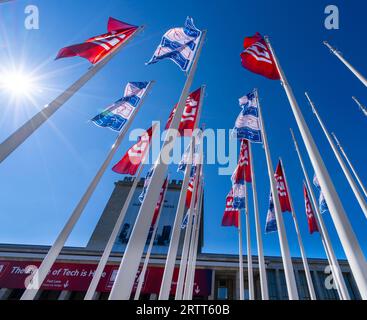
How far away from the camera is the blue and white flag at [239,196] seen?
11729mm

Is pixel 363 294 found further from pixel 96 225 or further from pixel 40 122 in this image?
pixel 96 225

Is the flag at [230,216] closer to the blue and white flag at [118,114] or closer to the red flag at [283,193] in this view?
the red flag at [283,193]

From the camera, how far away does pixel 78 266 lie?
27156 mm

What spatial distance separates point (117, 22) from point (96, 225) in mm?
37247

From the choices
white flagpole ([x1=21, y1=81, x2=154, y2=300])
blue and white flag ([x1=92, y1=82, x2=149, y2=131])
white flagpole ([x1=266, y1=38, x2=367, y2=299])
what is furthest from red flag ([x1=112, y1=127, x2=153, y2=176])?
white flagpole ([x1=266, y1=38, x2=367, y2=299])

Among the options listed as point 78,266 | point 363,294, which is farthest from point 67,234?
point 78,266

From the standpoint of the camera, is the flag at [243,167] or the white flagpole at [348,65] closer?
the white flagpole at [348,65]

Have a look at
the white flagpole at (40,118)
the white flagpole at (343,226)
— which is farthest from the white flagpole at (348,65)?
the white flagpole at (40,118)

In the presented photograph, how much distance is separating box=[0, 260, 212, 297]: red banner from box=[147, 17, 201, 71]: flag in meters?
24.1

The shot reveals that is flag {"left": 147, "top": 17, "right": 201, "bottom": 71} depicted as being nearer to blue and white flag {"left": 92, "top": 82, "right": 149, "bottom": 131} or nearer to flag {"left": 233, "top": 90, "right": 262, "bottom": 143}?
blue and white flag {"left": 92, "top": 82, "right": 149, "bottom": 131}

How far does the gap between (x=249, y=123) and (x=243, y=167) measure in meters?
2.89

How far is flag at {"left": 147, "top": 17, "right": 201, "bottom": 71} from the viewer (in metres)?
7.74

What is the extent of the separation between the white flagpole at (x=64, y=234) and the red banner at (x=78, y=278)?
811 inches

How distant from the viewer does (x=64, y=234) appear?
24.3 feet
